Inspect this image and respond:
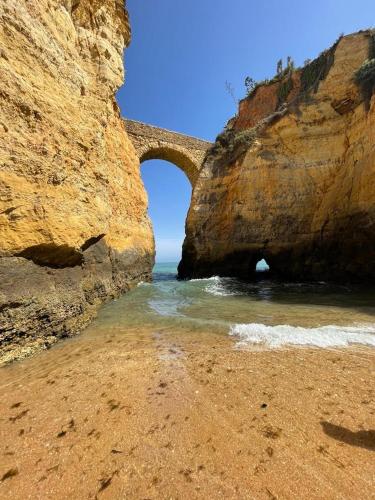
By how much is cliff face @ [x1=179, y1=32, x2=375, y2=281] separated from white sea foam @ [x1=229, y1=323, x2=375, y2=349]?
273 inches

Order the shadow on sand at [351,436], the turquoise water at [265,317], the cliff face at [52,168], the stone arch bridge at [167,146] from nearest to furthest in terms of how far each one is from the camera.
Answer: the shadow on sand at [351,436]
the cliff face at [52,168]
the turquoise water at [265,317]
the stone arch bridge at [167,146]

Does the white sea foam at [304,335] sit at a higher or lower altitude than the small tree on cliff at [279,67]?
lower

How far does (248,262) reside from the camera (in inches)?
561

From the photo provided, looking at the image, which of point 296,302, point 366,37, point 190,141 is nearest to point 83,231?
point 296,302

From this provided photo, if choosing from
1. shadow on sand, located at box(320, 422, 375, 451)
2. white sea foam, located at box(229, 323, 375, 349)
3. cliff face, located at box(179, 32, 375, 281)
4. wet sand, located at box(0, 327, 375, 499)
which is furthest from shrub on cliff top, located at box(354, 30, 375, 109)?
shadow on sand, located at box(320, 422, 375, 451)

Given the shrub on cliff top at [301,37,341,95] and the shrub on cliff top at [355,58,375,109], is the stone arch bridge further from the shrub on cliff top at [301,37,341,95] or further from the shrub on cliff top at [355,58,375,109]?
the shrub on cliff top at [355,58,375,109]

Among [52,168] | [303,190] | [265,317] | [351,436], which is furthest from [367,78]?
[351,436]

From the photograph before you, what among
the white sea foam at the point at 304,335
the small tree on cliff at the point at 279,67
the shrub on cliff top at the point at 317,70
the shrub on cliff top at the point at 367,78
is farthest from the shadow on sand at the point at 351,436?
the small tree on cliff at the point at 279,67

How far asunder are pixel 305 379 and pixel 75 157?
17.0 feet

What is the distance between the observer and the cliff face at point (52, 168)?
3645 mm

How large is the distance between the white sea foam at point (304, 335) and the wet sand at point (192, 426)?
303mm

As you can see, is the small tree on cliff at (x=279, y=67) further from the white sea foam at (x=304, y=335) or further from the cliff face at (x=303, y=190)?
the white sea foam at (x=304, y=335)

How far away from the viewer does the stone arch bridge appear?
772 inches

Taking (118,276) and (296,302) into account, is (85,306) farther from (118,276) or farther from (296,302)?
(296,302)
